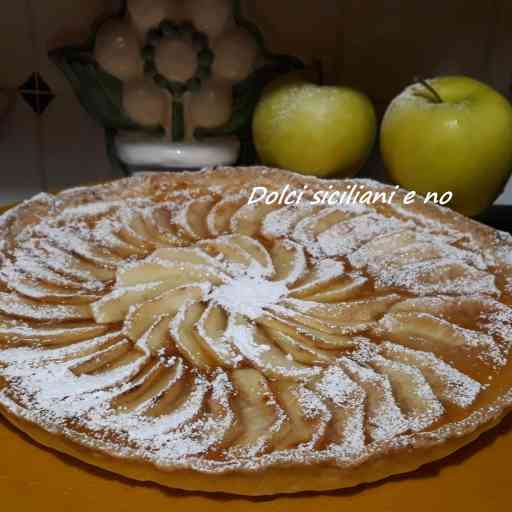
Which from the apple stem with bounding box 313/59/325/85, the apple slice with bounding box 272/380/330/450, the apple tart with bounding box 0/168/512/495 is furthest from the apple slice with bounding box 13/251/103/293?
the apple stem with bounding box 313/59/325/85

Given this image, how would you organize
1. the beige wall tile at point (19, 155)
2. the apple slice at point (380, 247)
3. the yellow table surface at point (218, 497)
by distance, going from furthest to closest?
1. the beige wall tile at point (19, 155)
2. the apple slice at point (380, 247)
3. the yellow table surface at point (218, 497)

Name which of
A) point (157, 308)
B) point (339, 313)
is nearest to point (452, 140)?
point (339, 313)

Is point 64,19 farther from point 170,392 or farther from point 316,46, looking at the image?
point 170,392

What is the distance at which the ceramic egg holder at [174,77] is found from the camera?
1.72 meters

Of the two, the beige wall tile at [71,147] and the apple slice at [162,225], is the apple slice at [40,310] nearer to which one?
the apple slice at [162,225]

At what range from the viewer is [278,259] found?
1415 mm

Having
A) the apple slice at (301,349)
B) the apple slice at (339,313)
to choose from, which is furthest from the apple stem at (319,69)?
the apple slice at (301,349)

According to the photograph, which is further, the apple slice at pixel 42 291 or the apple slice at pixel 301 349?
the apple slice at pixel 42 291

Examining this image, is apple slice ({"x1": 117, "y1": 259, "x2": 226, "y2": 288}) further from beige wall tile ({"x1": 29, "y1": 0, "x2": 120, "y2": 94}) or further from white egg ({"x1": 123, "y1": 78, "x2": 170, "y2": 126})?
beige wall tile ({"x1": 29, "y1": 0, "x2": 120, "y2": 94})

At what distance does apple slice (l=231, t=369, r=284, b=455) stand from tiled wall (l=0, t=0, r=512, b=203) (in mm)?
1188

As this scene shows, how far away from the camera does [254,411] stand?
0.98 meters

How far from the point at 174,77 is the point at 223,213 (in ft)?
1.34

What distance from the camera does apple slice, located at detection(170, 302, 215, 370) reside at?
1091 millimetres

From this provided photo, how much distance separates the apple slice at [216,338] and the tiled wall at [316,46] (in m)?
1.02
